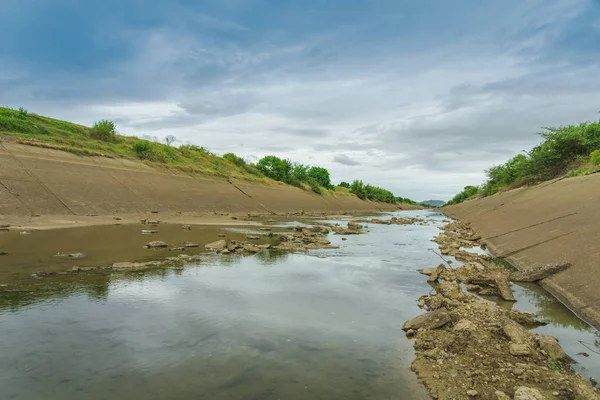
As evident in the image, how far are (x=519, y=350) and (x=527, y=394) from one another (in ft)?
3.87

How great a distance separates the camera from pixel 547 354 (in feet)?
15.0

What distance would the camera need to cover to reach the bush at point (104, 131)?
36.5m

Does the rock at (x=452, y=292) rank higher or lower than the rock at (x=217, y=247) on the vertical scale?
lower

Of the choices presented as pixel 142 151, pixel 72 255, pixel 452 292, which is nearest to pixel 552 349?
pixel 452 292

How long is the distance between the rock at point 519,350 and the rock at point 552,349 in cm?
27

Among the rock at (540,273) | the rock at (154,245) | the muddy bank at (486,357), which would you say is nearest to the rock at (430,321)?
the muddy bank at (486,357)

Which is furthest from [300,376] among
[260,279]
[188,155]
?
[188,155]

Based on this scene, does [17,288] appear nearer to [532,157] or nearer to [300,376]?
[300,376]

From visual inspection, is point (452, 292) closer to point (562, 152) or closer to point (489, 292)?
point (489, 292)

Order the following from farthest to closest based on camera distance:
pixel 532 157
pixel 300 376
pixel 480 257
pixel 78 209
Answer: pixel 532 157 < pixel 78 209 < pixel 480 257 < pixel 300 376

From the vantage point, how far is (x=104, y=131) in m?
37.2

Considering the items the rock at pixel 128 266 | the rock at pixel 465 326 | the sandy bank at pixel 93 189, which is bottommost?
the rock at pixel 465 326

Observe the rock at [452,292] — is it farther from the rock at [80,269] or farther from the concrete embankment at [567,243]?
the rock at [80,269]

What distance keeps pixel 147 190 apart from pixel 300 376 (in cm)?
2622
